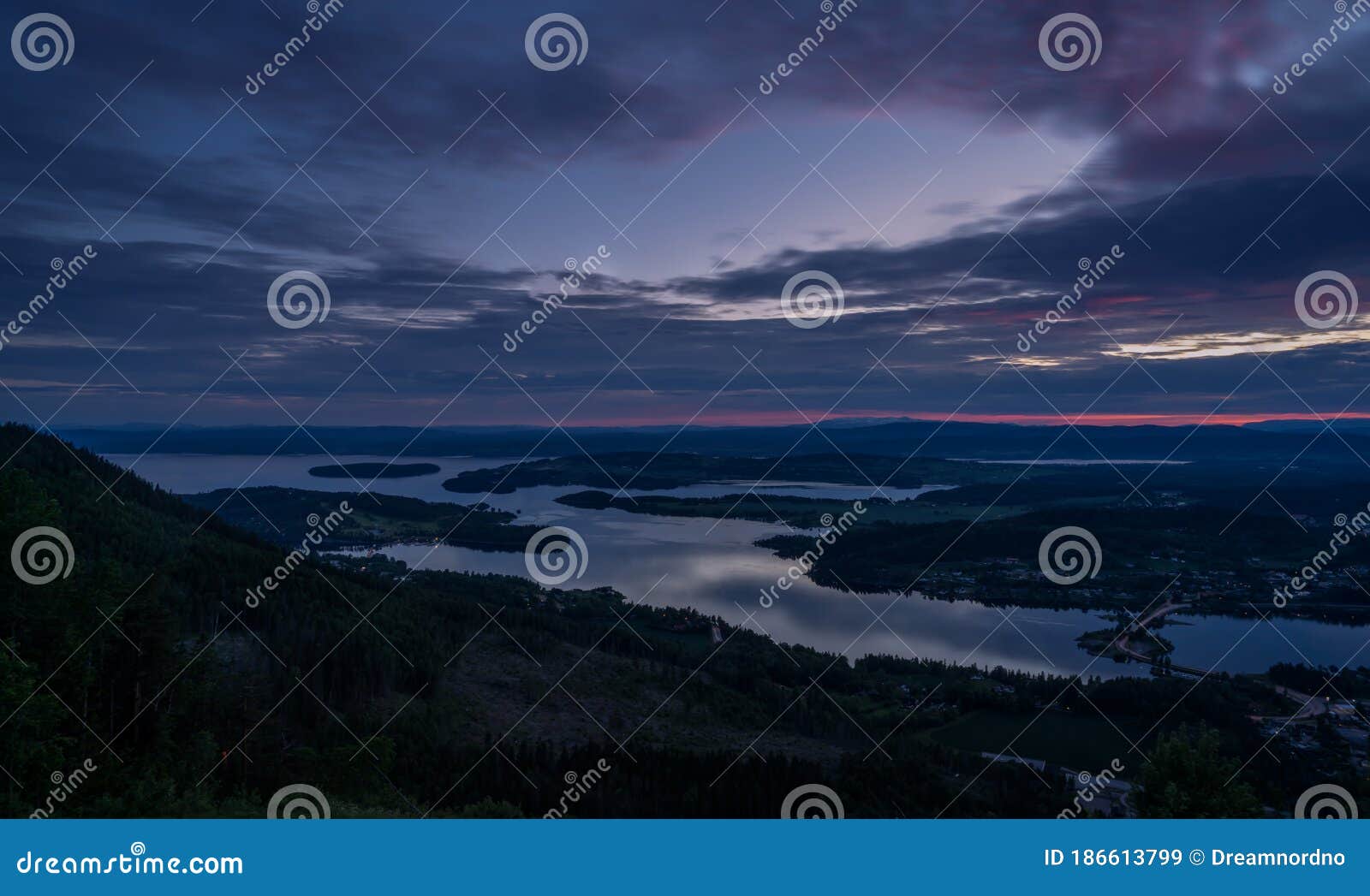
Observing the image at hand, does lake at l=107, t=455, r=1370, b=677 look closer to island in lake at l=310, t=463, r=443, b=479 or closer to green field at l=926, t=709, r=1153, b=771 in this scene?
green field at l=926, t=709, r=1153, b=771

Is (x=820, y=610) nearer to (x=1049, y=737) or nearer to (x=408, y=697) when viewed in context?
(x=1049, y=737)

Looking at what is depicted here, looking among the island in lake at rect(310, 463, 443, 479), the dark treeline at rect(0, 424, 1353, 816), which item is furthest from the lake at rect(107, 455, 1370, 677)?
the island in lake at rect(310, 463, 443, 479)

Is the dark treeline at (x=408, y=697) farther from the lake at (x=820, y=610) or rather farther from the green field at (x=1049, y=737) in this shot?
the lake at (x=820, y=610)

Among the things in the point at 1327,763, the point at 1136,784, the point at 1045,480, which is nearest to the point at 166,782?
the point at 1136,784

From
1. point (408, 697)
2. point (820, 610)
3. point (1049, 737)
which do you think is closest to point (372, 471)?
point (820, 610)

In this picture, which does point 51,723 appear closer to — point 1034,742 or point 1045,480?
point 1034,742

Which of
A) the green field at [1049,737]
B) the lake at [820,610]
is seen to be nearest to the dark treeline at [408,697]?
the green field at [1049,737]
